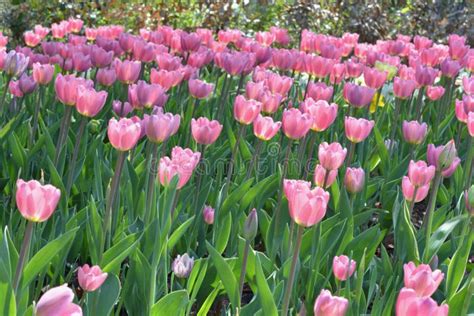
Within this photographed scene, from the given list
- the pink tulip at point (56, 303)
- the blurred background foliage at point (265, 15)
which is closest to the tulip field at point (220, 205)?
the pink tulip at point (56, 303)

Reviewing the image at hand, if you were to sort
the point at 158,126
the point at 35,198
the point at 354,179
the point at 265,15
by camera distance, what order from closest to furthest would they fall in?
1. the point at 35,198
2. the point at 158,126
3. the point at 354,179
4. the point at 265,15

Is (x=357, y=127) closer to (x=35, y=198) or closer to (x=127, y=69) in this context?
(x=127, y=69)

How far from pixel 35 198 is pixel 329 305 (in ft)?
1.70

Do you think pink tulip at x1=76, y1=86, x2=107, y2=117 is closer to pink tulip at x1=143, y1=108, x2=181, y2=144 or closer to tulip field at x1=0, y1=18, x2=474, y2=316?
tulip field at x1=0, y1=18, x2=474, y2=316

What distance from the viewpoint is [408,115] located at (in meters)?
3.38

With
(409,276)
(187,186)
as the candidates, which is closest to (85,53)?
(187,186)

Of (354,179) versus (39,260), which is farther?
(354,179)

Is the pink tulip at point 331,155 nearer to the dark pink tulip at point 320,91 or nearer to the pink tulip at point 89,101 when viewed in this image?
the pink tulip at point 89,101

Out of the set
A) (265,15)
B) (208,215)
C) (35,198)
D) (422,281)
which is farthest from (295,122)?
(265,15)

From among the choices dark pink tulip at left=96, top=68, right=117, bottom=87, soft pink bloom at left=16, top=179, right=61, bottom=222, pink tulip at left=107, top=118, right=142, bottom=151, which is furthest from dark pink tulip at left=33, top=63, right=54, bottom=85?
soft pink bloom at left=16, top=179, right=61, bottom=222

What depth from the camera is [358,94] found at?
102 inches

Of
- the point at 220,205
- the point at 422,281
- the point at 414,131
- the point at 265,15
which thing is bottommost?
the point at 265,15

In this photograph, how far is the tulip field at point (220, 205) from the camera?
1.40 metres

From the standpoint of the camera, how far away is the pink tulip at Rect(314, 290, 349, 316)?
3.62 feet
